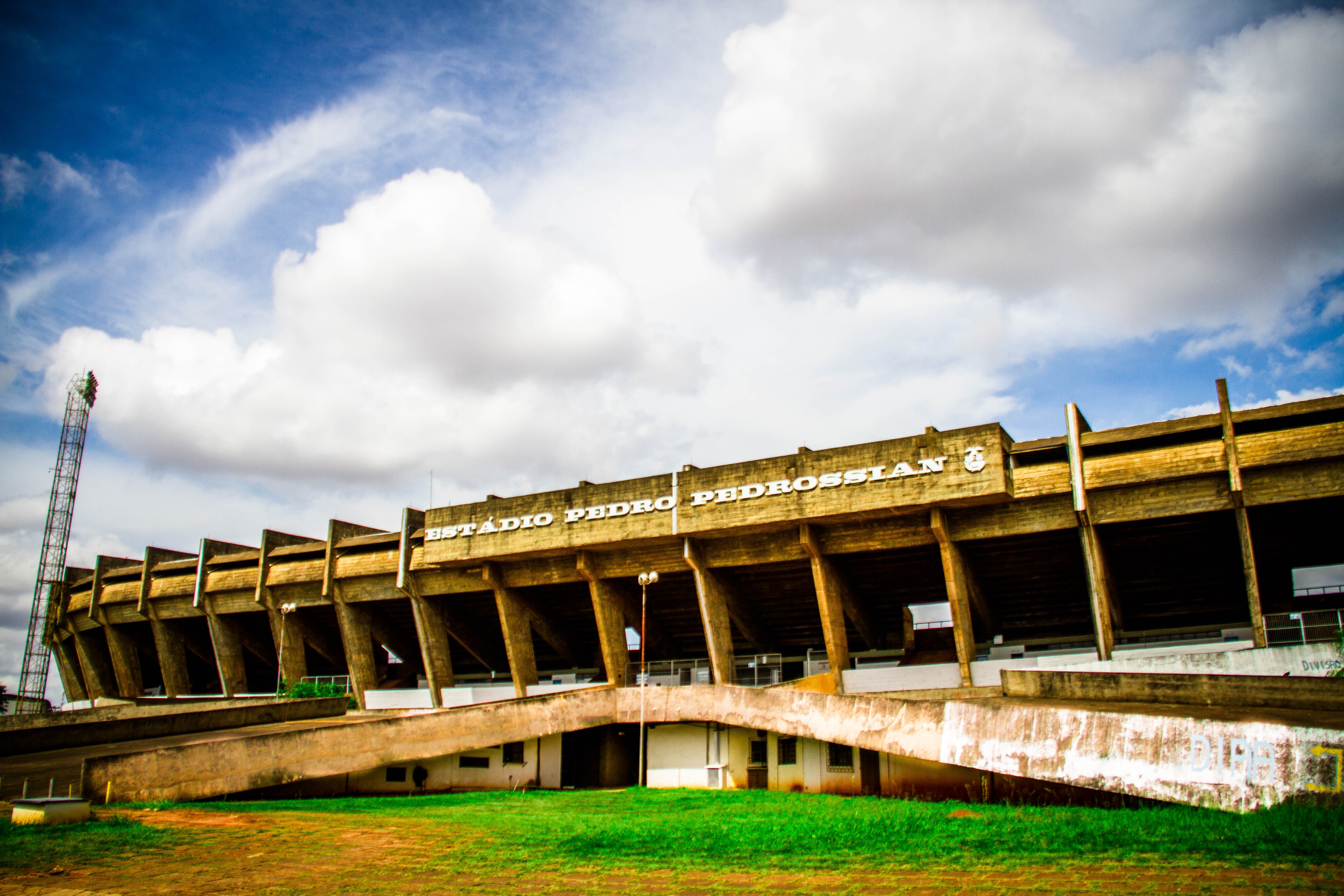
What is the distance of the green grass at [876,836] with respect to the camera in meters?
10.6

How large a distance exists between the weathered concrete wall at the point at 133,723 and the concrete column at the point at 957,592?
2458cm

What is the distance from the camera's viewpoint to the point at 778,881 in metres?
10.3

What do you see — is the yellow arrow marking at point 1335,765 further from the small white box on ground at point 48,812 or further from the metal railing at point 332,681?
the metal railing at point 332,681

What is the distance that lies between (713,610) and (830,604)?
5.32 metres

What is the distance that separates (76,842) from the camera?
13805mm

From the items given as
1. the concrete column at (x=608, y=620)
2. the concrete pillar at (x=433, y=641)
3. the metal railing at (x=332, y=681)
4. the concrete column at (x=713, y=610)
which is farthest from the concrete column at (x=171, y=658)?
the concrete column at (x=713, y=610)

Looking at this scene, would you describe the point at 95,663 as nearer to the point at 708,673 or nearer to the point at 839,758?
the point at 708,673

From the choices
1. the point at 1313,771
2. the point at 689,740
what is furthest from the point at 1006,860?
the point at 689,740

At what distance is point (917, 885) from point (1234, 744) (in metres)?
7.18

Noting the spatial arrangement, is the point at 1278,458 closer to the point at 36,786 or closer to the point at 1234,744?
the point at 1234,744

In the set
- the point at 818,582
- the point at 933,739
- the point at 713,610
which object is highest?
the point at 818,582

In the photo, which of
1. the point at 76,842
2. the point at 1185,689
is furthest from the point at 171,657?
the point at 1185,689

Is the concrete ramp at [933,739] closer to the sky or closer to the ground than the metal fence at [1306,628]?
closer to the ground

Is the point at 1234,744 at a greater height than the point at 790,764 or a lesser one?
greater
